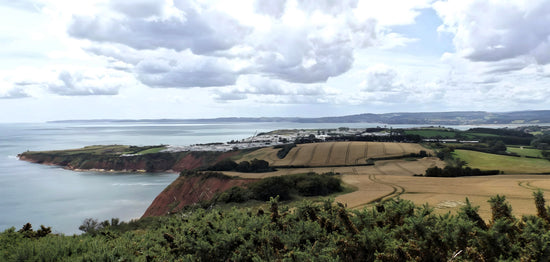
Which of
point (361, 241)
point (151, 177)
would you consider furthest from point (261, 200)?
point (151, 177)

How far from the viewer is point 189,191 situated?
55344mm

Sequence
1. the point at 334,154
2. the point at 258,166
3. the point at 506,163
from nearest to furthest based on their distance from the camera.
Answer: the point at 506,163
the point at 258,166
the point at 334,154

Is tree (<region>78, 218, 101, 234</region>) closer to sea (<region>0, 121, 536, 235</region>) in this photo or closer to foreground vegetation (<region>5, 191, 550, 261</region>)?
sea (<region>0, 121, 536, 235</region>)

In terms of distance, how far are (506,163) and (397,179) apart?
92.0ft

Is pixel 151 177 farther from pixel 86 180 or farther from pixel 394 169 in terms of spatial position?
pixel 394 169

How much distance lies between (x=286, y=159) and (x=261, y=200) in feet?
156

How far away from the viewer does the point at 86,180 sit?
86375 millimetres

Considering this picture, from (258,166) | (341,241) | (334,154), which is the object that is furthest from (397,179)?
(341,241)

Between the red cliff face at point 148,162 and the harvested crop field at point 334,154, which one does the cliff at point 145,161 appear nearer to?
the red cliff face at point 148,162

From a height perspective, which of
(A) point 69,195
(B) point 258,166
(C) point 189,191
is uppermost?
(B) point 258,166

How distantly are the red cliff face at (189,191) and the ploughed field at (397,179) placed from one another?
18.3 feet

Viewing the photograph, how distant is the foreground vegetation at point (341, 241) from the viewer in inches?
347

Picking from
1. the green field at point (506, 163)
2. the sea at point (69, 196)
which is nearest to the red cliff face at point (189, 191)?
the sea at point (69, 196)

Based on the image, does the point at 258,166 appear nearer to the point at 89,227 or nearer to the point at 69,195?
the point at 69,195
